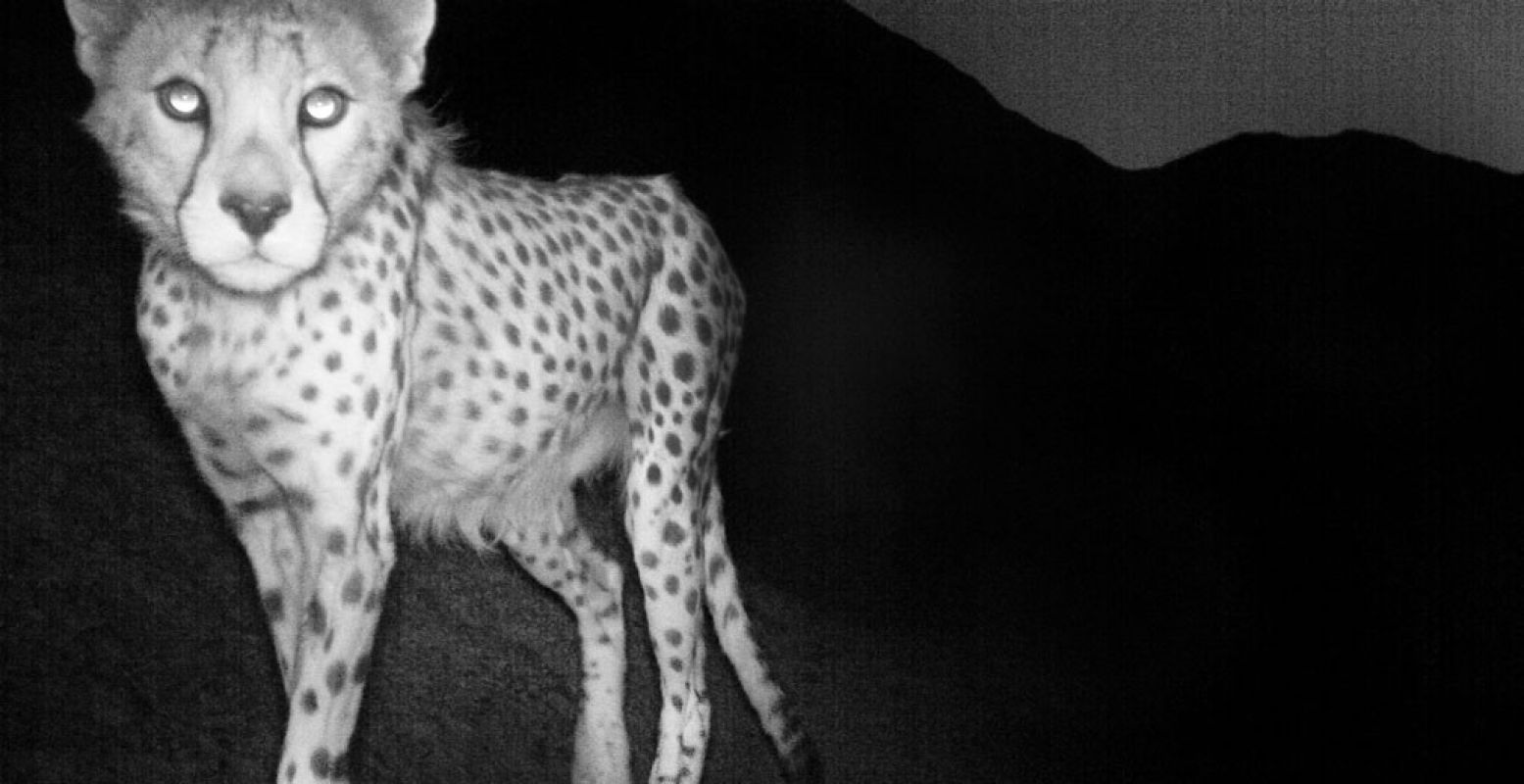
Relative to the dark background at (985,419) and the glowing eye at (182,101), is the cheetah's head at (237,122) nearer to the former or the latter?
the glowing eye at (182,101)

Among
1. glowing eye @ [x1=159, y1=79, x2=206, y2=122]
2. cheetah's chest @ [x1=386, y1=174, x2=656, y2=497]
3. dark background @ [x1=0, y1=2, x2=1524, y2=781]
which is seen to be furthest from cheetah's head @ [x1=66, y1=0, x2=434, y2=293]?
dark background @ [x1=0, y1=2, x2=1524, y2=781]

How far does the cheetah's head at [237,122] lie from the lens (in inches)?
50.2

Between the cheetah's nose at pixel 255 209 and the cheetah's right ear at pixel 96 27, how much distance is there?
0.20 m

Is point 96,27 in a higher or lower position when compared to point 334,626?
higher

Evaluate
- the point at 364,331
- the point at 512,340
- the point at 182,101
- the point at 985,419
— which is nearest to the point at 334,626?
the point at 364,331

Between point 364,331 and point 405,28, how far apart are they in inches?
10.9

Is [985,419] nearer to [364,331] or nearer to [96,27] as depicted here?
[364,331]

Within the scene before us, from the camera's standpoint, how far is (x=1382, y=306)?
2.25m

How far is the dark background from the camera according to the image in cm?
192

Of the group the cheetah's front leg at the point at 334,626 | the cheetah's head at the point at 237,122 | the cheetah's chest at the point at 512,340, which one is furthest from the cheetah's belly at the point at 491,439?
the cheetah's head at the point at 237,122

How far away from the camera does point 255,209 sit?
49.5 inches

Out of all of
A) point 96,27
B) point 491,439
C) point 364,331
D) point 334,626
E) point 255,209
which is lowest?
point 334,626

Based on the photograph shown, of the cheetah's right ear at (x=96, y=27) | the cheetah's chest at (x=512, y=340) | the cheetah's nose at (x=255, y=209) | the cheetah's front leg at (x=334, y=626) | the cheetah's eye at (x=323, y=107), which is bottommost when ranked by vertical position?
the cheetah's front leg at (x=334, y=626)

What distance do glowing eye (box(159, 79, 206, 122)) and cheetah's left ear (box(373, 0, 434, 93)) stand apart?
180 millimetres
